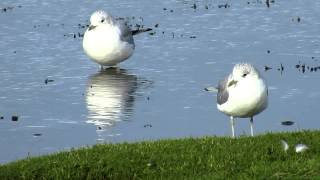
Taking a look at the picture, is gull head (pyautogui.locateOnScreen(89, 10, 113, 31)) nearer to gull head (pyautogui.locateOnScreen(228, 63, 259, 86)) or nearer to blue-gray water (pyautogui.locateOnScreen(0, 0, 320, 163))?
blue-gray water (pyautogui.locateOnScreen(0, 0, 320, 163))

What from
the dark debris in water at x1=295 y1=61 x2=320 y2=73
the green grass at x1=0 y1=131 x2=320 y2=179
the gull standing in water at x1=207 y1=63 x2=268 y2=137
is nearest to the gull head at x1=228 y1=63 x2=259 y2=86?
the gull standing in water at x1=207 y1=63 x2=268 y2=137

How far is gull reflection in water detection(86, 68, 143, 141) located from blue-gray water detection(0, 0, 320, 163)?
28 millimetres

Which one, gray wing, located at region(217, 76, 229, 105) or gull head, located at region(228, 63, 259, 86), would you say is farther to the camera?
gray wing, located at region(217, 76, 229, 105)

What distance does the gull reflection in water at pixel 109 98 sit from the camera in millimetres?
22266

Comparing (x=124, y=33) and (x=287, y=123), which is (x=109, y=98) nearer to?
(x=124, y=33)

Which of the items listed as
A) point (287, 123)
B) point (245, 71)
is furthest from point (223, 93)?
point (287, 123)

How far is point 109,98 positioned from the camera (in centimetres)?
2462

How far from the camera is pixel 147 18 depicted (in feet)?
121

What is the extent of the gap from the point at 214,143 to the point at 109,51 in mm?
11413

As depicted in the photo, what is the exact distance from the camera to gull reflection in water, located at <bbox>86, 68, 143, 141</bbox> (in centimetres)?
2227

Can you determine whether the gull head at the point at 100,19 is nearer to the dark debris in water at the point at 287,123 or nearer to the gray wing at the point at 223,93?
the dark debris in water at the point at 287,123

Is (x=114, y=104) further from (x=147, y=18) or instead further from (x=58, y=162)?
(x=147, y=18)

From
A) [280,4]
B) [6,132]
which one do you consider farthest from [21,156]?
[280,4]

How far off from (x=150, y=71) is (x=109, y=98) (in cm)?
359
